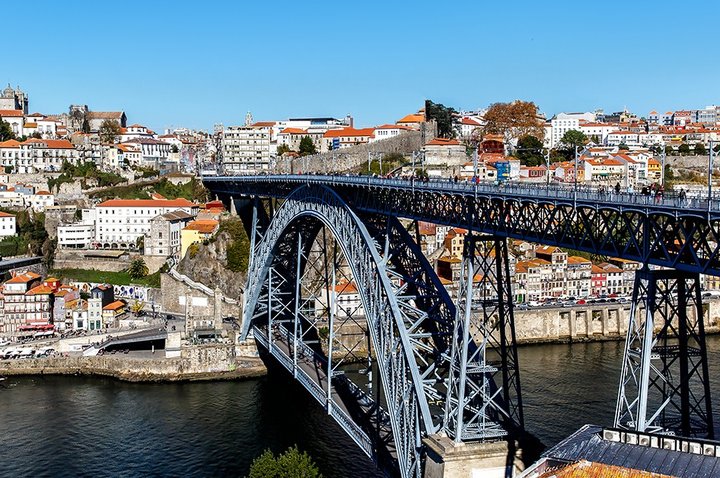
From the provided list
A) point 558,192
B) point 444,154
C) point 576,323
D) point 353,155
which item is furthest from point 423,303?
point 444,154

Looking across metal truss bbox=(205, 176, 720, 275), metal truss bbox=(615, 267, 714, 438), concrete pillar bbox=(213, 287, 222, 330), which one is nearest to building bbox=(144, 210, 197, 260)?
concrete pillar bbox=(213, 287, 222, 330)

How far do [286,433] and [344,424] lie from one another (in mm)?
4576

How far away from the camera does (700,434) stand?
12820mm

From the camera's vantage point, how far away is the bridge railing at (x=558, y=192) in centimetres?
1173

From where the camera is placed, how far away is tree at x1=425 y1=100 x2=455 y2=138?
228ft

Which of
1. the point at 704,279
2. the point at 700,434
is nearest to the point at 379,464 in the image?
the point at 700,434

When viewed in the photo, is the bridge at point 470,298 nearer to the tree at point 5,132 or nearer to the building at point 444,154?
the building at point 444,154

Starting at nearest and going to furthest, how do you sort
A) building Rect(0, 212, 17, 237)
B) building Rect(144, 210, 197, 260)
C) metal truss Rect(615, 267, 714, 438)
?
metal truss Rect(615, 267, 714, 438), building Rect(144, 210, 197, 260), building Rect(0, 212, 17, 237)

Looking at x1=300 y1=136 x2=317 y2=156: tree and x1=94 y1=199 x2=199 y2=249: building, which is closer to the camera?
x1=94 y1=199 x2=199 y2=249: building

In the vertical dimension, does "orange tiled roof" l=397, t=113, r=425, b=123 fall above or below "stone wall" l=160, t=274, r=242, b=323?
above

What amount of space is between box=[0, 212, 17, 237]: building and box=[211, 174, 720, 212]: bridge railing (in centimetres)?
3418

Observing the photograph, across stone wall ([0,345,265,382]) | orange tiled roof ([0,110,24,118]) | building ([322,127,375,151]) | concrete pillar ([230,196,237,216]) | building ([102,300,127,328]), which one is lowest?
stone wall ([0,345,265,382])

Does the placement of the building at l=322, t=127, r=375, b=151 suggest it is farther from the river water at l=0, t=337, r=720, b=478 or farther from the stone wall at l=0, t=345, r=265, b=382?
the river water at l=0, t=337, r=720, b=478

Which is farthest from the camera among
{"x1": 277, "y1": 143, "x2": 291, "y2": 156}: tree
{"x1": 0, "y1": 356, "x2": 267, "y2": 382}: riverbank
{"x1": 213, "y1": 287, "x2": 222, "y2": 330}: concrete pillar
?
{"x1": 277, "y1": 143, "x2": 291, "y2": 156}: tree
